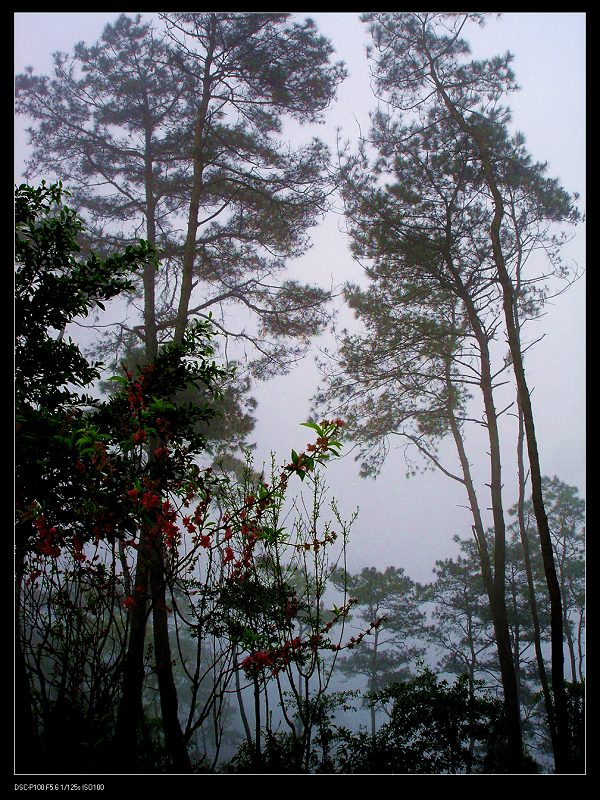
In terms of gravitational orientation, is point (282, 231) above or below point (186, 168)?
below

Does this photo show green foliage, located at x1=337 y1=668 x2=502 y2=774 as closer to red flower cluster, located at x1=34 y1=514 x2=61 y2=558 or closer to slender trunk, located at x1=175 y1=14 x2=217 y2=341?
red flower cluster, located at x1=34 y1=514 x2=61 y2=558

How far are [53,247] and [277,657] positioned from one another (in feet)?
6.82

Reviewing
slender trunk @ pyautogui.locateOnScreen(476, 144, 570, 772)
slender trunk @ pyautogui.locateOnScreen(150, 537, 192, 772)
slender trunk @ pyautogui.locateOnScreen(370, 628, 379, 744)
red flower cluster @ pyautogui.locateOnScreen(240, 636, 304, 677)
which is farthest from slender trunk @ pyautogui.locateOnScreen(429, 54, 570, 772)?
slender trunk @ pyautogui.locateOnScreen(150, 537, 192, 772)

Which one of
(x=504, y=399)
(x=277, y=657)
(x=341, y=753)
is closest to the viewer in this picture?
(x=277, y=657)

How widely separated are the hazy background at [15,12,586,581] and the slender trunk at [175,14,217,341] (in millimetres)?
835

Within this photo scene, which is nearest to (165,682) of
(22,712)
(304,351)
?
(22,712)

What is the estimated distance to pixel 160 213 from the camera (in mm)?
4828

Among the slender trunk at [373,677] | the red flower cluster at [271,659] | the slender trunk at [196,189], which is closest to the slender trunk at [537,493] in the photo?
the slender trunk at [373,677]

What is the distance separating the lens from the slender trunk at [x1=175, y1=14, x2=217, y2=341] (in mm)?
4340

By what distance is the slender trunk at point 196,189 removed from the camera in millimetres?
4340

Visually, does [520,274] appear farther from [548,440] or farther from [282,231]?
[282,231]

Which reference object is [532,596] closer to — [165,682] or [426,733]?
[426,733]

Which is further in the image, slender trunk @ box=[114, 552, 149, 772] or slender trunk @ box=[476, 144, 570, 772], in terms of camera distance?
slender trunk @ box=[476, 144, 570, 772]

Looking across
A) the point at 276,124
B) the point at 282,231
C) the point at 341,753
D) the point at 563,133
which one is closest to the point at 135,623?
the point at 341,753
